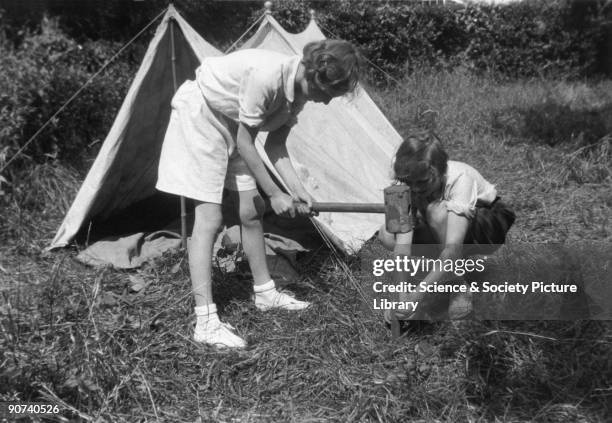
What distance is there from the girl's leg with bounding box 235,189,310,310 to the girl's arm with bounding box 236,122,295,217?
31 cm

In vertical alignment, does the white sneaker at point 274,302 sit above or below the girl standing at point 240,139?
below

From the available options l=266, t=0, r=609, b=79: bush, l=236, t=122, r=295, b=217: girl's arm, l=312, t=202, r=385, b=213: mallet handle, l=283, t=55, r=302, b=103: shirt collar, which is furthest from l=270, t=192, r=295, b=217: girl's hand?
l=266, t=0, r=609, b=79: bush

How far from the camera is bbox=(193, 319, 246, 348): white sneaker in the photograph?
305 centimetres

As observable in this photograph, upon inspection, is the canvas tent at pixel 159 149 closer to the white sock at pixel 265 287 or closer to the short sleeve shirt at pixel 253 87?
the white sock at pixel 265 287

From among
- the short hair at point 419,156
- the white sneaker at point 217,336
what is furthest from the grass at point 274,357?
the short hair at point 419,156

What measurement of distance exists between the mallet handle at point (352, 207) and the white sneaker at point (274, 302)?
57cm

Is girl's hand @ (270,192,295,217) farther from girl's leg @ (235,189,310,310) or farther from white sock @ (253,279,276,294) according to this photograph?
white sock @ (253,279,276,294)

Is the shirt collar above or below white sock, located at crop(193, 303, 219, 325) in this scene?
above

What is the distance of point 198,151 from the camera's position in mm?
3066

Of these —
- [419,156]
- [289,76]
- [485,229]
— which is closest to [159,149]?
[289,76]

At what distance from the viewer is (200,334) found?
3.08 m

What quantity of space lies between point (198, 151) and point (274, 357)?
97cm

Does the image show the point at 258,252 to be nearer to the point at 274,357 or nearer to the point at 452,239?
the point at 274,357

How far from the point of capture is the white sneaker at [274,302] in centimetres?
338
